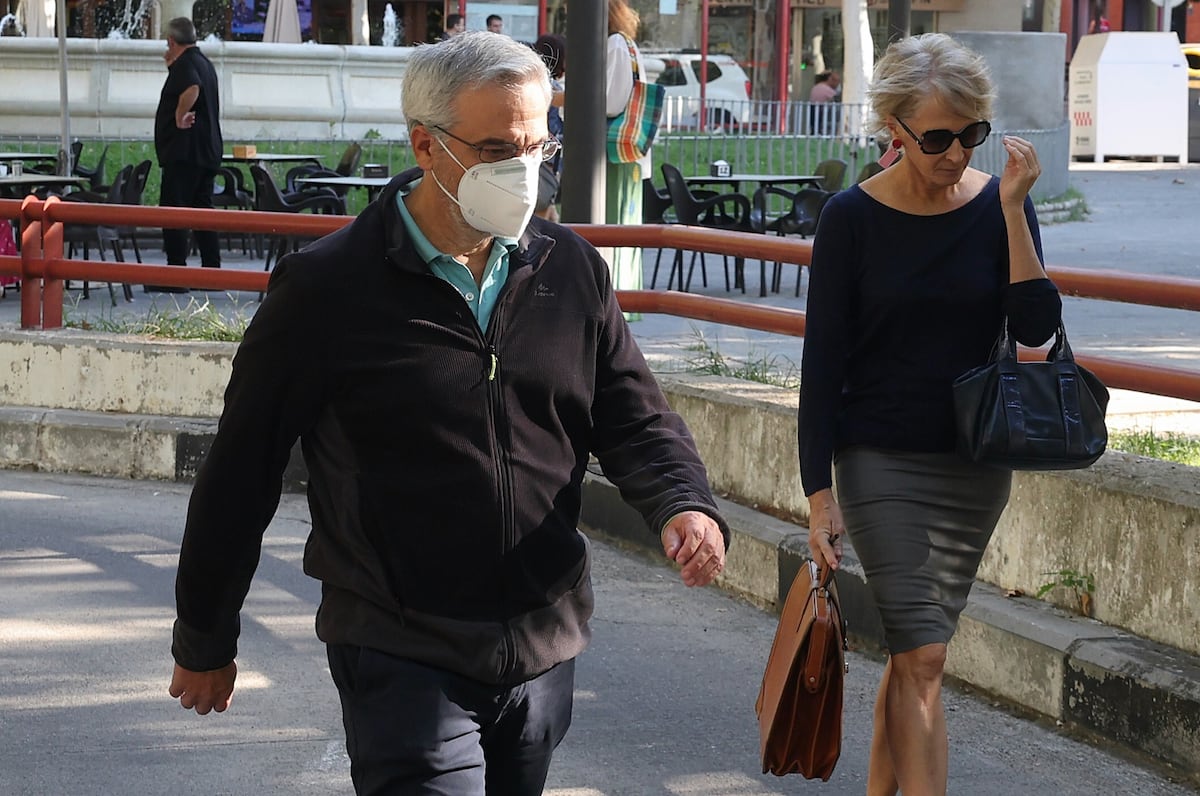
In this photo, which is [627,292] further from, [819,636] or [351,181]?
[351,181]

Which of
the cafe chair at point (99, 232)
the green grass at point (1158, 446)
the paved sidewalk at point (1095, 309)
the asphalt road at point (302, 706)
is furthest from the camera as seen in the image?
the cafe chair at point (99, 232)

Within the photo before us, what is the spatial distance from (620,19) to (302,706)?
6635mm

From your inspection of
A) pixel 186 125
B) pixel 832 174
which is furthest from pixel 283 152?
pixel 186 125

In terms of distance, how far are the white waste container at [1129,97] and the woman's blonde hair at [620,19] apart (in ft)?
63.8

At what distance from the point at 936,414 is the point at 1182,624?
1.48 meters

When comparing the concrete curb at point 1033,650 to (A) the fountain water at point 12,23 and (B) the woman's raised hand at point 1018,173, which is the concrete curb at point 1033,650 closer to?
(B) the woman's raised hand at point 1018,173

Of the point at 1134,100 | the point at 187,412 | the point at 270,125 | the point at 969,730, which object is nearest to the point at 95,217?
the point at 187,412

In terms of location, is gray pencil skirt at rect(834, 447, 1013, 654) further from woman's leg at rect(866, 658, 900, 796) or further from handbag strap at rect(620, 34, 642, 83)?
handbag strap at rect(620, 34, 642, 83)

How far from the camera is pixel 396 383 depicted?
2.75 m

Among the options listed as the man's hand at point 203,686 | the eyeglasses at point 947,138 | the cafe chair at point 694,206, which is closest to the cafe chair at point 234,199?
the cafe chair at point 694,206

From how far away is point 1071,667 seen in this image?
4980 millimetres

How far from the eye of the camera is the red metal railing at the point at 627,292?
5.23m

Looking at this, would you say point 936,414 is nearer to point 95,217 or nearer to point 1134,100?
point 95,217

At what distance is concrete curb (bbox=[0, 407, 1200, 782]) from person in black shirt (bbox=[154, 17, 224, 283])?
6.72 meters
